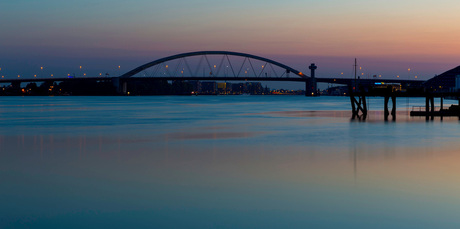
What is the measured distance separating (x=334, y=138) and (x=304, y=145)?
473cm

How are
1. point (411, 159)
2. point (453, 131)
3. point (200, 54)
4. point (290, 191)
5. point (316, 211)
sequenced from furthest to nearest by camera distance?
1. point (200, 54)
2. point (453, 131)
3. point (411, 159)
4. point (290, 191)
5. point (316, 211)

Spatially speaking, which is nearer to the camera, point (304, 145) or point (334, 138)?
Answer: point (304, 145)

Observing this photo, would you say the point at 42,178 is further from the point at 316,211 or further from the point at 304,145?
the point at 304,145

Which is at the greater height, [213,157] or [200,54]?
[200,54]

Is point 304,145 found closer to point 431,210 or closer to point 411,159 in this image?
point 411,159

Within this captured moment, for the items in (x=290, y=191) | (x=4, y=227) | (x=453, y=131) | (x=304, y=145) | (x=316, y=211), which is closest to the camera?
(x=4, y=227)

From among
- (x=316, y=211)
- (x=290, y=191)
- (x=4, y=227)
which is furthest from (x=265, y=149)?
(x=4, y=227)

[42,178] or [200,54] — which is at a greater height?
[200,54]

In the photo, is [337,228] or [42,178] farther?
[42,178]

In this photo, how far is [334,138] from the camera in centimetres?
3103

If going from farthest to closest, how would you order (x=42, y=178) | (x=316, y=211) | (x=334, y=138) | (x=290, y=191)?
(x=334, y=138)
(x=42, y=178)
(x=290, y=191)
(x=316, y=211)

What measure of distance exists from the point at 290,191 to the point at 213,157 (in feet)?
24.3

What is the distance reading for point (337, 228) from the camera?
10758 millimetres

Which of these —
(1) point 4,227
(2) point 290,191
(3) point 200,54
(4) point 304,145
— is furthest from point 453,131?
(3) point 200,54
